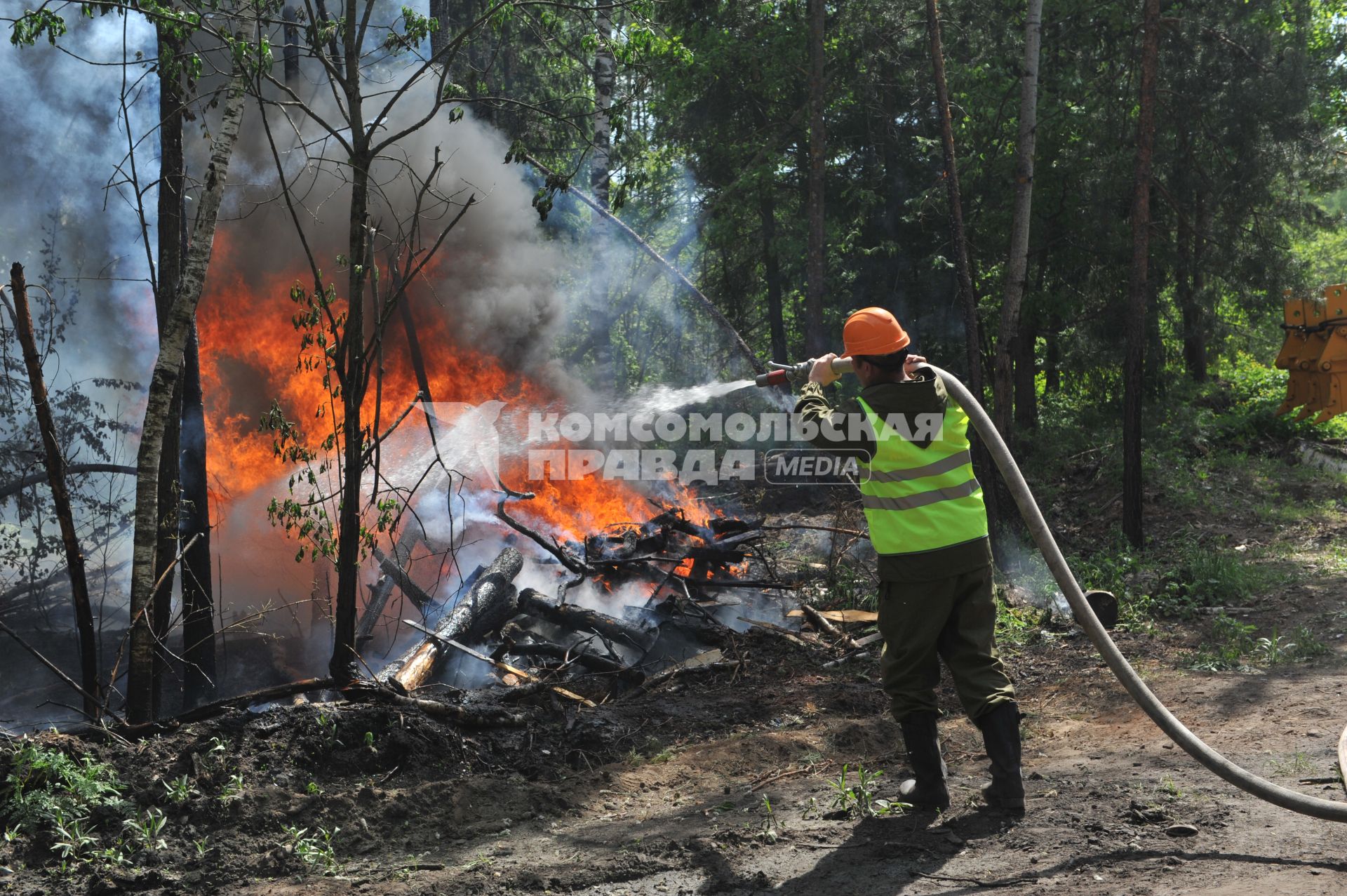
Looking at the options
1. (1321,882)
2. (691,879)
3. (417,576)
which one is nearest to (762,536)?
(417,576)

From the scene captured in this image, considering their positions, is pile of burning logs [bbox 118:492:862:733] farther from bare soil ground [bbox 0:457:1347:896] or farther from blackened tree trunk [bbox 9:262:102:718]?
blackened tree trunk [bbox 9:262:102:718]

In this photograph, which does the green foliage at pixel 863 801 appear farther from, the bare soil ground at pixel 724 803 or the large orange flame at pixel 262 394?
the large orange flame at pixel 262 394

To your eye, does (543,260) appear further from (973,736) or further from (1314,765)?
(1314,765)

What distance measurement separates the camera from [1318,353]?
509 inches

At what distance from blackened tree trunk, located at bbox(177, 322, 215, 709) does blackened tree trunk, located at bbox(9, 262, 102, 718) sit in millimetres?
1483

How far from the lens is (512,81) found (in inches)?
710

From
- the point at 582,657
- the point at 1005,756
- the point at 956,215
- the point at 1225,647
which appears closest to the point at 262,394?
the point at 582,657

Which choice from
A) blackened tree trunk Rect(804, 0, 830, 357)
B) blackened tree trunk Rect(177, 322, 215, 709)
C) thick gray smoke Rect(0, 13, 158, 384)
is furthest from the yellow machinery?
thick gray smoke Rect(0, 13, 158, 384)

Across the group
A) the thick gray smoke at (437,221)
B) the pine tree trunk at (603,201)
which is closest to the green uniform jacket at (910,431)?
the thick gray smoke at (437,221)

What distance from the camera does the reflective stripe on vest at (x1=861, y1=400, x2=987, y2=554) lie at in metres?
3.95

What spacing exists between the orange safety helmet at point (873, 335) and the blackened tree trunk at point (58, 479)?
4.11 meters

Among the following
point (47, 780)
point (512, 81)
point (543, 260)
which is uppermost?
point (512, 81)

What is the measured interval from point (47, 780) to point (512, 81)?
53.1 ft

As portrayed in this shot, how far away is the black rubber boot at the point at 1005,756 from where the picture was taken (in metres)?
3.89
